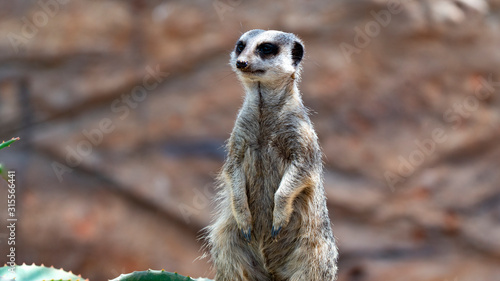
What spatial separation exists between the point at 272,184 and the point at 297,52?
619mm

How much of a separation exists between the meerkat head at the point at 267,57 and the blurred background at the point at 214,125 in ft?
8.58

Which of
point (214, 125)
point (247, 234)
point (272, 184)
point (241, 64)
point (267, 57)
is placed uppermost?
point (214, 125)

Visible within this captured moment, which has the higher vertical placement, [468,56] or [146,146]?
[468,56]

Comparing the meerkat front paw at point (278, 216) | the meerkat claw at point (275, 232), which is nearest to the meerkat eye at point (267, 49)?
the meerkat front paw at point (278, 216)

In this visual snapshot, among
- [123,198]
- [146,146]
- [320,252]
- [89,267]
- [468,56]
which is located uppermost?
[468,56]

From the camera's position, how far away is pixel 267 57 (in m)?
2.53

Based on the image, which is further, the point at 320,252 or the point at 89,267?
the point at 89,267

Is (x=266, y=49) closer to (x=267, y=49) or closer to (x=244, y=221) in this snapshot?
(x=267, y=49)

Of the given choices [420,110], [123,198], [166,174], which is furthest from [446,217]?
[123,198]

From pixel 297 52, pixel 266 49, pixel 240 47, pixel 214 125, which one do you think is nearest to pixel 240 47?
pixel 240 47

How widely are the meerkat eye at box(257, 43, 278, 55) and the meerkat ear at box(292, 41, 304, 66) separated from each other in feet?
0.45

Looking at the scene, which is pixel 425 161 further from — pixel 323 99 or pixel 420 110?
pixel 323 99

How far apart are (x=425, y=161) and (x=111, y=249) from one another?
296 centimetres

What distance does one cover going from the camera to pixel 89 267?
17.6 feet
